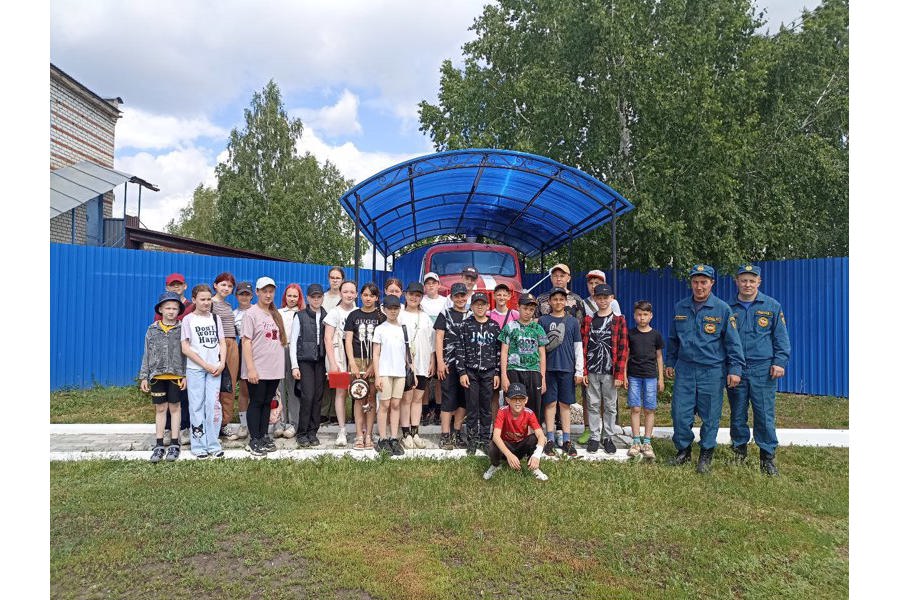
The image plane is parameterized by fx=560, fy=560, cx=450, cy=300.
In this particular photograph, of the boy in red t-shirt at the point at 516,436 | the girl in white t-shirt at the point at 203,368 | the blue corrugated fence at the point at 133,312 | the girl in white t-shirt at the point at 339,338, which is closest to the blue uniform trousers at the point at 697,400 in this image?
the boy in red t-shirt at the point at 516,436

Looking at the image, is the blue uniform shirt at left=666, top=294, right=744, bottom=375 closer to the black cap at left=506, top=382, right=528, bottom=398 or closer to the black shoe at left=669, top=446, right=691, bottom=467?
the black shoe at left=669, top=446, right=691, bottom=467

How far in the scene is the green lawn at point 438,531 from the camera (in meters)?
3.40

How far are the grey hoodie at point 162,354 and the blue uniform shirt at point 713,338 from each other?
5.21 m

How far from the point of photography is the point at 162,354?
5.63 m

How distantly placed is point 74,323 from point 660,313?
11.7 meters

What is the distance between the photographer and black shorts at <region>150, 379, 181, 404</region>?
566 centimetres

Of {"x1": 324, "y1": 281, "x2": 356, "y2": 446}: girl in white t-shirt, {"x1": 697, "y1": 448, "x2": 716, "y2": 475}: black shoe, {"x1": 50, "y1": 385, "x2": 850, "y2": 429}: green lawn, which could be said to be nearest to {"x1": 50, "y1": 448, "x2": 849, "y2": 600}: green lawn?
{"x1": 697, "y1": 448, "x2": 716, "y2": 475}: black shoe

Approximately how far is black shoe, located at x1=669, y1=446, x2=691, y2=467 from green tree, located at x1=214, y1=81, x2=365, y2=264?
2278cm

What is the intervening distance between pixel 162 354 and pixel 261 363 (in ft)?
3.12

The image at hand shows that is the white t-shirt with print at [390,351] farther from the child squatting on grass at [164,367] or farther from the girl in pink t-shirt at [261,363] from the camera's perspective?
the child squatting on grass at [164,367]

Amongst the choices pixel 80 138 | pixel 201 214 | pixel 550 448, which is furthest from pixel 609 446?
pixel 201 214

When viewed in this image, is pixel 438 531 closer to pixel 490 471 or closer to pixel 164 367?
pixel 490 471

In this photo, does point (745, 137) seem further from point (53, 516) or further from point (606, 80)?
point (53, 516)

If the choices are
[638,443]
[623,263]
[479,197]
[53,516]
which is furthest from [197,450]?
[623,263]
